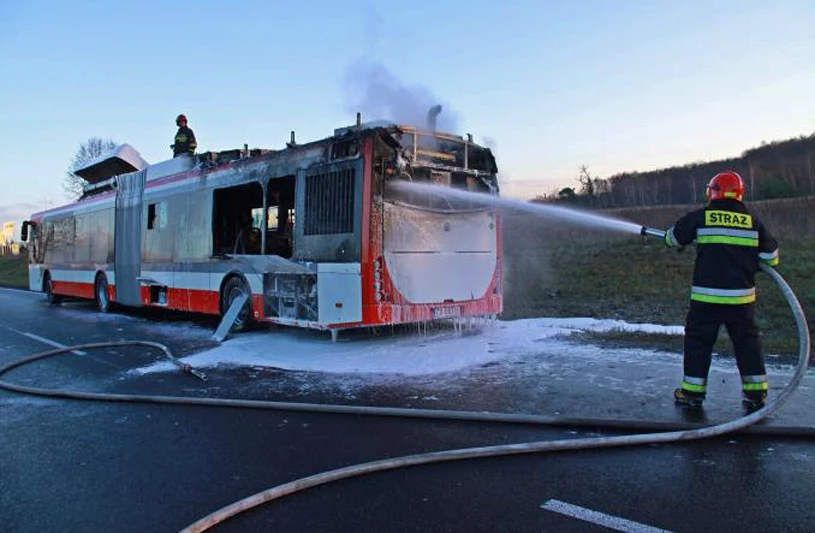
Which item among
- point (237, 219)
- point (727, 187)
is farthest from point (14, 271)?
Result: point (727, 187)

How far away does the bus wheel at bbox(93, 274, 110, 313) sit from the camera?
1418 centimetres

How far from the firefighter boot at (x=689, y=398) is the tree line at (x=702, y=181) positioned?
32.5 meters

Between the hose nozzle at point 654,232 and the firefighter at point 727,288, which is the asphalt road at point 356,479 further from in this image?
the hose nozzle at point 654,232

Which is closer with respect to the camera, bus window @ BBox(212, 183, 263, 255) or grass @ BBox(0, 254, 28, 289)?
bus window @ BBox(212, 183, 263, 255)

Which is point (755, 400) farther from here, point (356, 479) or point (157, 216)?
point (157, 216)

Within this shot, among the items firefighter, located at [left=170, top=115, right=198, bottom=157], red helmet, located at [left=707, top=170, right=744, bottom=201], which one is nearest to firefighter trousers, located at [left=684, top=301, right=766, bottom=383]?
red helmet, located at [left=707, top=170, right=744, bottom=201]

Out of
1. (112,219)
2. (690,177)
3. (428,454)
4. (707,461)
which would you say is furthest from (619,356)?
(690,177)

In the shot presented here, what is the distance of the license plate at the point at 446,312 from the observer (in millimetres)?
8359

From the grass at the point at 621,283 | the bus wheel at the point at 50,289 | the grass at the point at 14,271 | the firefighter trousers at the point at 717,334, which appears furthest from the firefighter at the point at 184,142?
the grass at the point at 14,271

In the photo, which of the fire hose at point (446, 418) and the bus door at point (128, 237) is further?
the bus door at point (128, 237)

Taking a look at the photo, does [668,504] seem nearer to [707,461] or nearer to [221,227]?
[707,461]

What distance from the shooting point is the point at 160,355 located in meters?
8.22

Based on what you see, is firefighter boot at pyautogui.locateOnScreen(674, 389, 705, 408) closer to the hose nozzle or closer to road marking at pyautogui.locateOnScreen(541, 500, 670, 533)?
the hose nozzle

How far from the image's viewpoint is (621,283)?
762 inches
